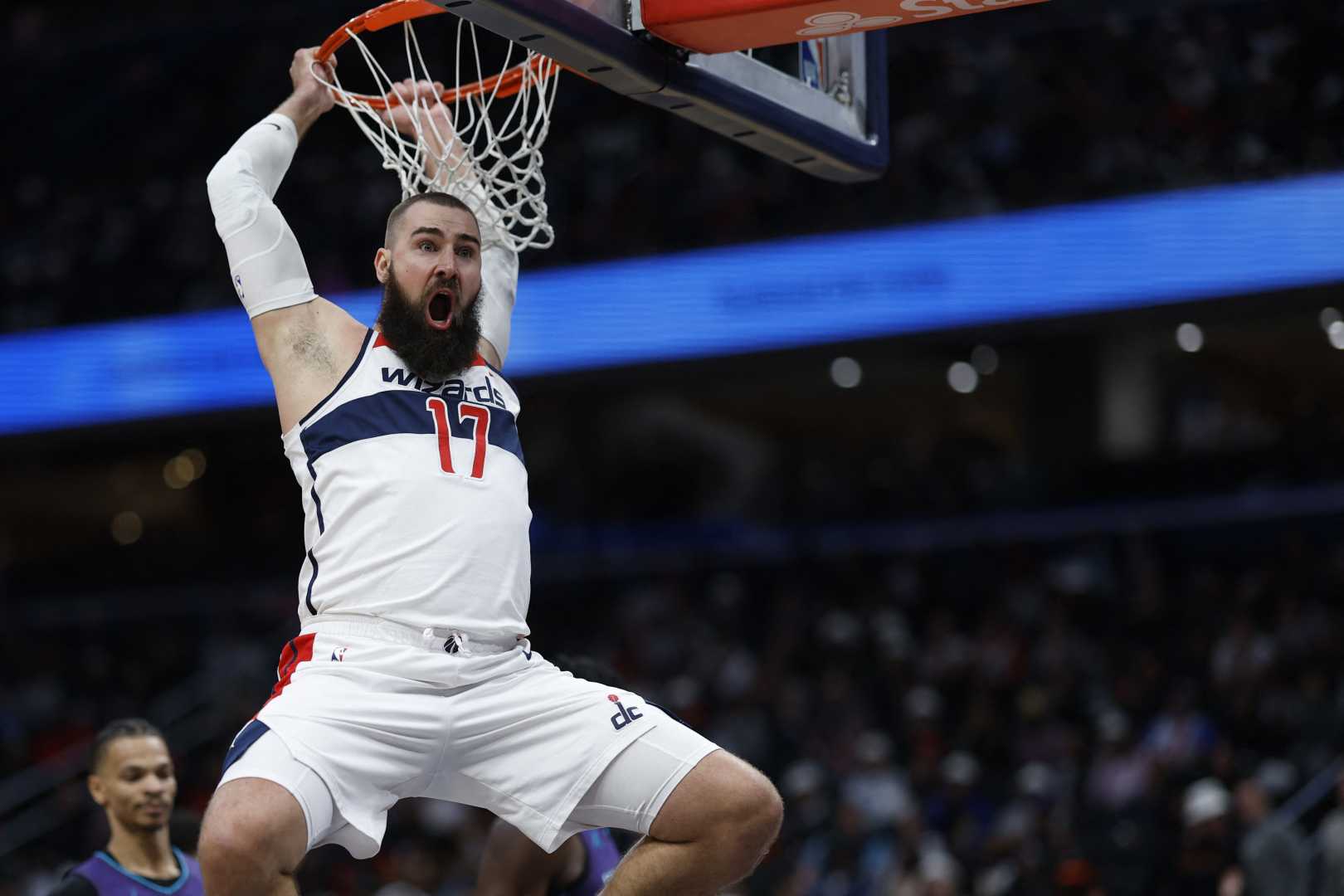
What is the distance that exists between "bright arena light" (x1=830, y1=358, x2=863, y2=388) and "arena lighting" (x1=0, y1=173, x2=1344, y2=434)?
16.6 feet

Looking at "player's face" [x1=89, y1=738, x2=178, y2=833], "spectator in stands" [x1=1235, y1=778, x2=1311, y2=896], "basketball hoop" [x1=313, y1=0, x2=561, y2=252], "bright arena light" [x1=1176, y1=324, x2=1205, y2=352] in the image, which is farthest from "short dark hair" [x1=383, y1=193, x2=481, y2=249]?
"bright arena light" [x1=1176, y1=324, x2=1205, y2=352]

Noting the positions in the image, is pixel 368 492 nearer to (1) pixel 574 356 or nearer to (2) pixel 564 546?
(1) pixel 574 356

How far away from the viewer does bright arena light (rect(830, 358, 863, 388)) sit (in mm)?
19281

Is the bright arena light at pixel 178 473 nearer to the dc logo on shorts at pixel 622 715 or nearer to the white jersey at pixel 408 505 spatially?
the white jersey at pixel 408 505

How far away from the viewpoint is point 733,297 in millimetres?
13836

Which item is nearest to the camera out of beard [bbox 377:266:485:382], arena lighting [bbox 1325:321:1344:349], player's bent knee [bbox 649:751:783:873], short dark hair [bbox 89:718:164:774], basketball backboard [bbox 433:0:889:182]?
player's bent knee [bbox 649:751:783:873]

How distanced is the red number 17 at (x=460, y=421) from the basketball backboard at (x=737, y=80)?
946 millimetres

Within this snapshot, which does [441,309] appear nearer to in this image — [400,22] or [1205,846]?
[400,22]

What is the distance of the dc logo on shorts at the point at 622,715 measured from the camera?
161 inches

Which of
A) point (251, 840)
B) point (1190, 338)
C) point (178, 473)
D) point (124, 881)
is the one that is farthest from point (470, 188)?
point (178, 473)

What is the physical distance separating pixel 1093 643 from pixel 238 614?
780 centimetres

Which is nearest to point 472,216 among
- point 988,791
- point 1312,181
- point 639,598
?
point 988,791

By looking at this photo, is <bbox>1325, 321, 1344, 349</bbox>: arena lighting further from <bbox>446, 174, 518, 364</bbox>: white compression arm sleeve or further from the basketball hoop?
<bbox>446, 174, 518, 364</bbox>: white compression arm sleeve

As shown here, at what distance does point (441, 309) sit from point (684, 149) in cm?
1155
